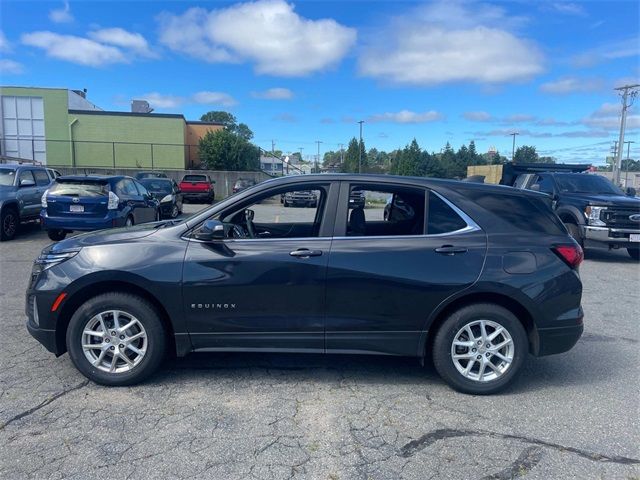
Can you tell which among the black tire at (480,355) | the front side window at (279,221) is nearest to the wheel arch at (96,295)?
the front side window at (279,221)

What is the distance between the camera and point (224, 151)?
4241 centimetres

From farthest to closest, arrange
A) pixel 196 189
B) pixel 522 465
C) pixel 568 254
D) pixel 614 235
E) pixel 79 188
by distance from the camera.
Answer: pixel 196 189
pixel 79 188
pixel 614 235
pixel 568 254
pixel 522 465

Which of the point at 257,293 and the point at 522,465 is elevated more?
the point at 257,293

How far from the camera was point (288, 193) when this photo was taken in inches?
174

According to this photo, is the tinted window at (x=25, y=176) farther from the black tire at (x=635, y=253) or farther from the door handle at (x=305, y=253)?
the black tire at (x=635, y=253)

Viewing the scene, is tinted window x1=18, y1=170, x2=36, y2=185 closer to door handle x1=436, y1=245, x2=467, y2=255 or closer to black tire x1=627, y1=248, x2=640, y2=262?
door handle x1=436, y1=245, x2=467, y2=255

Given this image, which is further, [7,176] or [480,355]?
[7,176]

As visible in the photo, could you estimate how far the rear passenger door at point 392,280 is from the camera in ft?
13.1

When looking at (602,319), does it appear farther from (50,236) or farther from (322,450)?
(50,236)

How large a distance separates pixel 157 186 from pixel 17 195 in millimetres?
9709

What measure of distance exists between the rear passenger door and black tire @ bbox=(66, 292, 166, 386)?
1386mm

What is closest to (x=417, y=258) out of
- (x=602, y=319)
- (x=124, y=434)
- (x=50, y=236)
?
(x=124, y=434)

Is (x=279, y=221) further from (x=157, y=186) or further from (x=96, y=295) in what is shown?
(x=157, y=186)

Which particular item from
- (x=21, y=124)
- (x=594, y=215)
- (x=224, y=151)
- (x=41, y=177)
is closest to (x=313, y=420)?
(x=594, y=215)
